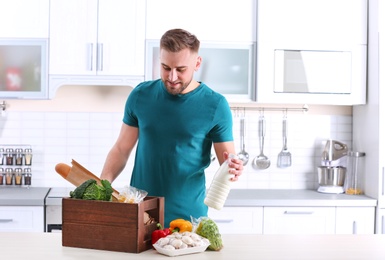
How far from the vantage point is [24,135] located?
4816 millimetres

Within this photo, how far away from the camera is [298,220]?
4453mm

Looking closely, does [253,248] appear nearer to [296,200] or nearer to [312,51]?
[296,200]

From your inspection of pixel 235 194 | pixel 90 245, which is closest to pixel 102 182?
pixel 90 245

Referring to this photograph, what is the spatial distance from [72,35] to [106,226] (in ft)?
7.53

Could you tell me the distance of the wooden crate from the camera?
2424 millimetres

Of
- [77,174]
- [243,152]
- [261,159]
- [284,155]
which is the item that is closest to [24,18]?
[243,152]

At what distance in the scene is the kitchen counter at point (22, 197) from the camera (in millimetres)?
4195

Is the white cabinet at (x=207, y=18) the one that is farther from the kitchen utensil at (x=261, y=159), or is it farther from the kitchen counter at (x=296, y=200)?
the kitchen counter at (x=296, y=200)

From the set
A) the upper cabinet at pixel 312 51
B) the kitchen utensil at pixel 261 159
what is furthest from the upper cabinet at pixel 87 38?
the kitchen utensil at pixel 261 159

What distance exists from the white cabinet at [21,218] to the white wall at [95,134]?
610 millimetres

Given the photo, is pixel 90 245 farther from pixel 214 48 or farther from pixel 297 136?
pixel 297 136

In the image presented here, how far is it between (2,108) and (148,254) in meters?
2.71

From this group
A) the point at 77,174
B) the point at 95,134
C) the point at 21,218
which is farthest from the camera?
the point at 95,134

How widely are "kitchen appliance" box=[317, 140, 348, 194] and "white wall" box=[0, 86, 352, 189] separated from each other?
0.17 meters
